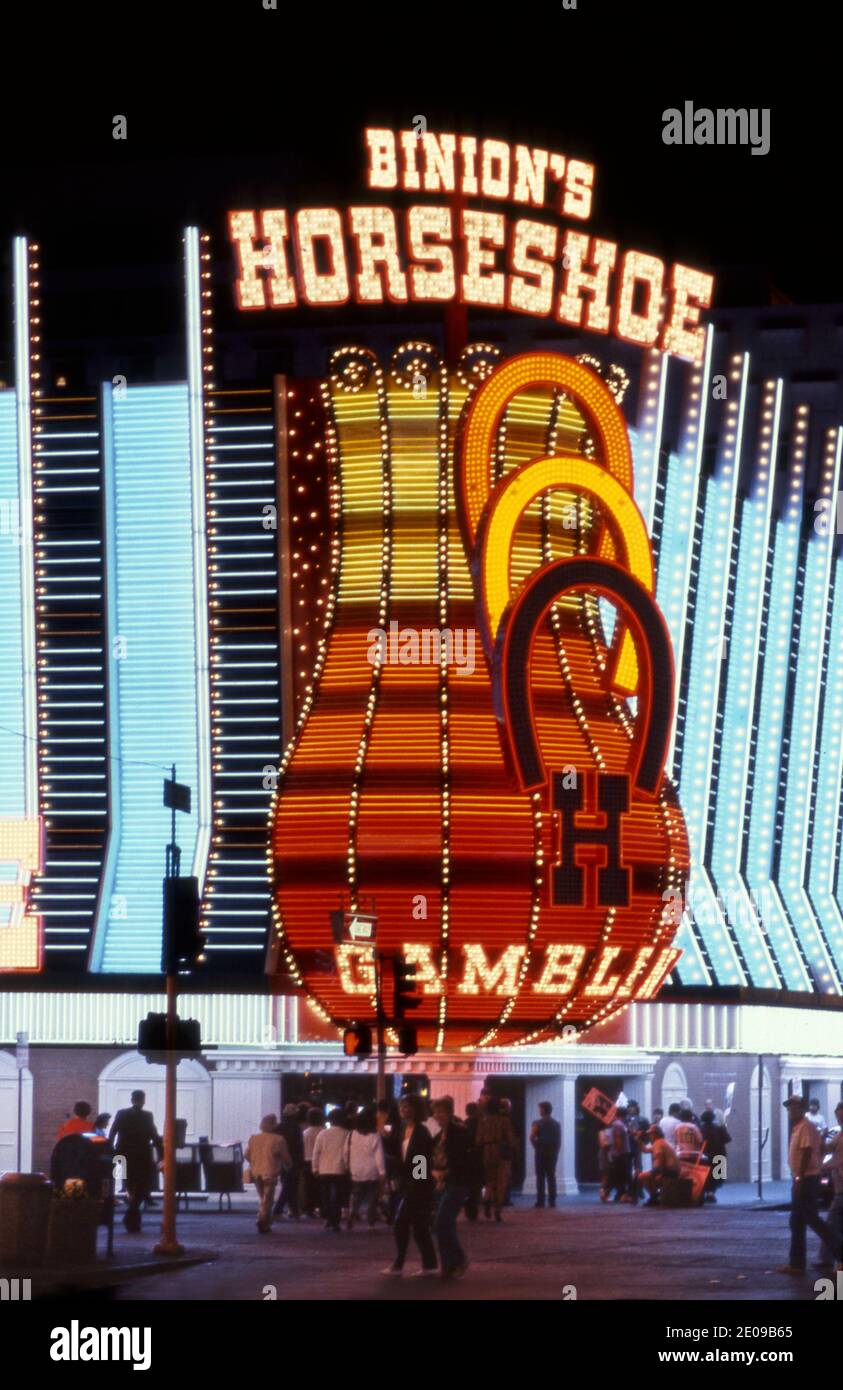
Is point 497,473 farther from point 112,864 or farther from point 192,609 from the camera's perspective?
point 112,864

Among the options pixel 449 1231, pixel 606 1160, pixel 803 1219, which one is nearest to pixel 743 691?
pixel 606 1160

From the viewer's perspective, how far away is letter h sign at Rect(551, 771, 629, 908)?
3378cm

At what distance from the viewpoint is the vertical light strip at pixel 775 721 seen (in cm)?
4791

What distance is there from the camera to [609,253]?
38.1m

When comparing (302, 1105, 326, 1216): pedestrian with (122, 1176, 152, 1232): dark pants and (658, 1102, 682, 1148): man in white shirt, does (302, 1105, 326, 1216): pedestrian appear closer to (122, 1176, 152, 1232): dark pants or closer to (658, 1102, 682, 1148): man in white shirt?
(122, 1176, 152, 1232): dark pants

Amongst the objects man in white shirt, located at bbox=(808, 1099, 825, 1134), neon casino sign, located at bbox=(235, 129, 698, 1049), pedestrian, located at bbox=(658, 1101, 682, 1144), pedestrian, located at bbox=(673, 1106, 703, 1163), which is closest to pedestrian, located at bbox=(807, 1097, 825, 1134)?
man in white shirt, located at bbox=(808, 1099, 825, 1134)

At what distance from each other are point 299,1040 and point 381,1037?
23.9 feet

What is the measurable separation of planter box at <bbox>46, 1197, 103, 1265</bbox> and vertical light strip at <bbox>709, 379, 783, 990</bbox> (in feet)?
67.4

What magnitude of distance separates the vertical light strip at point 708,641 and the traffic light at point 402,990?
45.0 feet

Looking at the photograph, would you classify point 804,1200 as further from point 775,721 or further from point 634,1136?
point 775,721

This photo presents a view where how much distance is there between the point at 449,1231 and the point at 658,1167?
12.5m

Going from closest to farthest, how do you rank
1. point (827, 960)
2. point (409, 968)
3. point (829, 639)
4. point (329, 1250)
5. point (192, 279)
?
1. point (329, 1250)
2. point (409, 968)
3. point (192, 279)
4. point (827, 960)
5. point (829, 639)

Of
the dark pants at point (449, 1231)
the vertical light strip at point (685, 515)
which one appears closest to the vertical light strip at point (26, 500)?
the vertical light strip at point (685, 515)

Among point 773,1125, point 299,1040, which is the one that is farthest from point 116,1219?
point 773,1125
